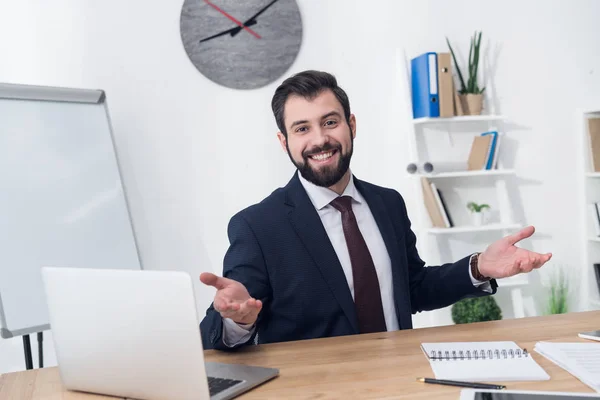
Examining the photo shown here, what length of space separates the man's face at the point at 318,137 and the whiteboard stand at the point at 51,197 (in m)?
1.14

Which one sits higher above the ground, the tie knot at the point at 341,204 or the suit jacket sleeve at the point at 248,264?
the tie knot at the point at 341,204

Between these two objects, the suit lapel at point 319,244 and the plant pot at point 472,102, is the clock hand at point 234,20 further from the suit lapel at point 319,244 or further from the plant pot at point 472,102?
the suit lapel at point 319,244

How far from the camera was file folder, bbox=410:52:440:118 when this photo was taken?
302cm

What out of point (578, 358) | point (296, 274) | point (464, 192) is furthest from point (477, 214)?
point (578, 358)

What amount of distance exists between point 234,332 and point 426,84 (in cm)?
212

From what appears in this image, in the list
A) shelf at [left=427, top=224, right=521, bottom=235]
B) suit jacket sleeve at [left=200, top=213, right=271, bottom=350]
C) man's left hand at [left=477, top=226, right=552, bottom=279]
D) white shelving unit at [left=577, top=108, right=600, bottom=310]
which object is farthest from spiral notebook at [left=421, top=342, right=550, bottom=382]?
white shelving unit at [left=577, top=108, right=600, bottom=310]

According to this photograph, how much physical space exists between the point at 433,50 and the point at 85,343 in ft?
8.97

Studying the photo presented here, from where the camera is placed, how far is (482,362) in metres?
1.12

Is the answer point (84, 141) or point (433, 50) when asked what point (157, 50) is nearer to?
point (84, 141)

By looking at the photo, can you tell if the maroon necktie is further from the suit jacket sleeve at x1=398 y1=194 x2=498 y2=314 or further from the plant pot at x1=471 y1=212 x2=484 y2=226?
the plant pot at x1=471 y1=212 x2=484 y2=226

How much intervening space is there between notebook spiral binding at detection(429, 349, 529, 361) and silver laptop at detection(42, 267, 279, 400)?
0.34 m

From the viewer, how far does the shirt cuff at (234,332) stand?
51.2 inches

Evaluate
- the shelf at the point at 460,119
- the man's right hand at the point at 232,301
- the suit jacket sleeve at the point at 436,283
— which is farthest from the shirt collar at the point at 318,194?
the shelf at the point at 460,119

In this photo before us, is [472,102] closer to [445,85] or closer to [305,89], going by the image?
[445,85]
